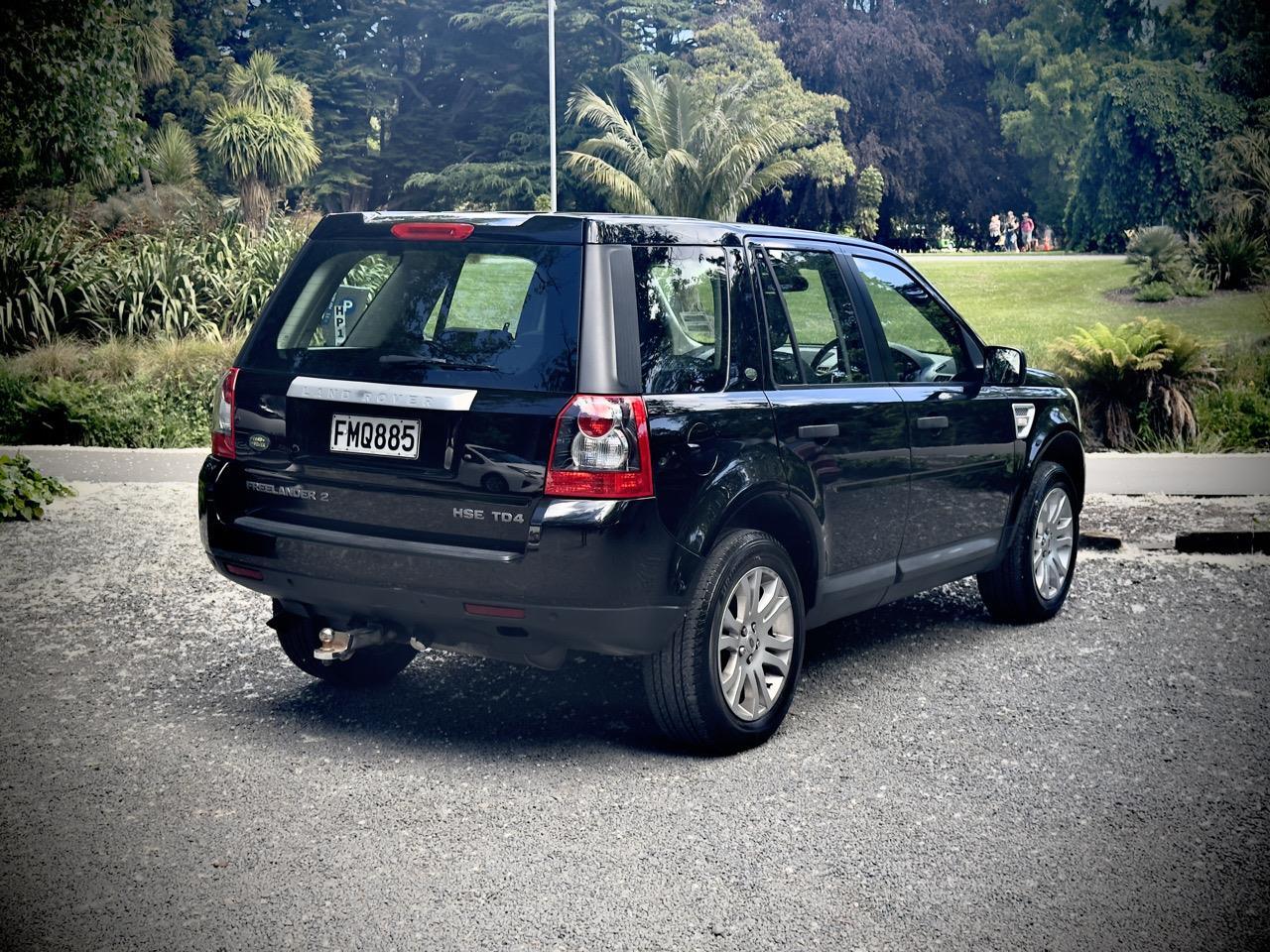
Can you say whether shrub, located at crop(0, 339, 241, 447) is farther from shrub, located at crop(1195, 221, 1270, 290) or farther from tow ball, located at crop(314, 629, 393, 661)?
shrub, located at crop(1195, 221, 1270, 290)

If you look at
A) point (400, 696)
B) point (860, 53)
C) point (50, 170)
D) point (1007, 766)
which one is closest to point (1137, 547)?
point (1007, 766)

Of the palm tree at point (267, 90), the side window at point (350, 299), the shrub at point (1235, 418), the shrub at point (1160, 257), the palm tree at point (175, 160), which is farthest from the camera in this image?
the palm tree at point (267, 90)

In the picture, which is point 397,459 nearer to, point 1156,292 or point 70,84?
point 70,84

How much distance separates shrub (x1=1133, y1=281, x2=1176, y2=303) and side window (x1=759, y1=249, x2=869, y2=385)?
22.1 metres

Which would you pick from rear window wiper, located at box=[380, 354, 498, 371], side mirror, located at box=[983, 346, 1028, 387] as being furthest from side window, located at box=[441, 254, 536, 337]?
side mirror, located at box=[983, 346, 1028, 387]

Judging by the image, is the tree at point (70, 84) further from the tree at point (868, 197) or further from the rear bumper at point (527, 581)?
the tree at point (868, 197)

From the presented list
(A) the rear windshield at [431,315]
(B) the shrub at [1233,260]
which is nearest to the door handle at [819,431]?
(A) the rear windshield at [431,315]

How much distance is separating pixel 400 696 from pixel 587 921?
2.31 metres

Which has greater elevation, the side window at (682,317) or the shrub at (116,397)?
the side window at (682,317)

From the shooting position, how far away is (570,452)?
4.45 m

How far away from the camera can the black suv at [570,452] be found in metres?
4.49

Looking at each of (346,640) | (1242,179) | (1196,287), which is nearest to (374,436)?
(346,640)

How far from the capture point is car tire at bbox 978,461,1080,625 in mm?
6863

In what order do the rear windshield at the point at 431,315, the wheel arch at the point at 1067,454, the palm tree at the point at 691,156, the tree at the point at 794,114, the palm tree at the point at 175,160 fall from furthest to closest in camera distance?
the palm tree at the point at 175,160
the tree at the point at 794,114
the palm tree at the point at 691,156
the wheel arch at the point at 1067,454
the rear windshield at the point at 431,315
